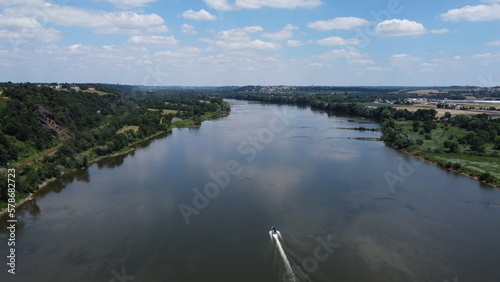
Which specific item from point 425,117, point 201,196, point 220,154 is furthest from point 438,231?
point 425,117

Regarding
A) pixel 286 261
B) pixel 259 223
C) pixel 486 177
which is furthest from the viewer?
pixel 486 177

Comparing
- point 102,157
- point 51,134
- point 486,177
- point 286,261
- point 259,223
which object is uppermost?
point 51,134

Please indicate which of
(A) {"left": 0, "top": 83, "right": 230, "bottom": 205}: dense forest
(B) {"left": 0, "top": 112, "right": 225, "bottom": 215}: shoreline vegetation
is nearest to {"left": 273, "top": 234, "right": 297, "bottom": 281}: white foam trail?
(B) {"left": 0, "top": 112, "right": 225, "bottom": 215}: shoreline vegetation

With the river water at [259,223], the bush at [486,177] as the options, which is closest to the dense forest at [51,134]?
the river water at [259,223]

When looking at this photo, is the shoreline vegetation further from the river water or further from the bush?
the bush

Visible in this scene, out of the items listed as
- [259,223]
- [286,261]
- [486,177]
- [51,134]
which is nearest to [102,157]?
[51,134]

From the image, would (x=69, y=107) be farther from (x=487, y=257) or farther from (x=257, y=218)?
(x=487, y=257)

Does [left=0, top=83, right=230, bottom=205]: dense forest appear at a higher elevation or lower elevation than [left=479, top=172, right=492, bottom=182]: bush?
higher

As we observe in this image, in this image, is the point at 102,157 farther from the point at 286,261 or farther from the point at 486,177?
the point at 486,177
